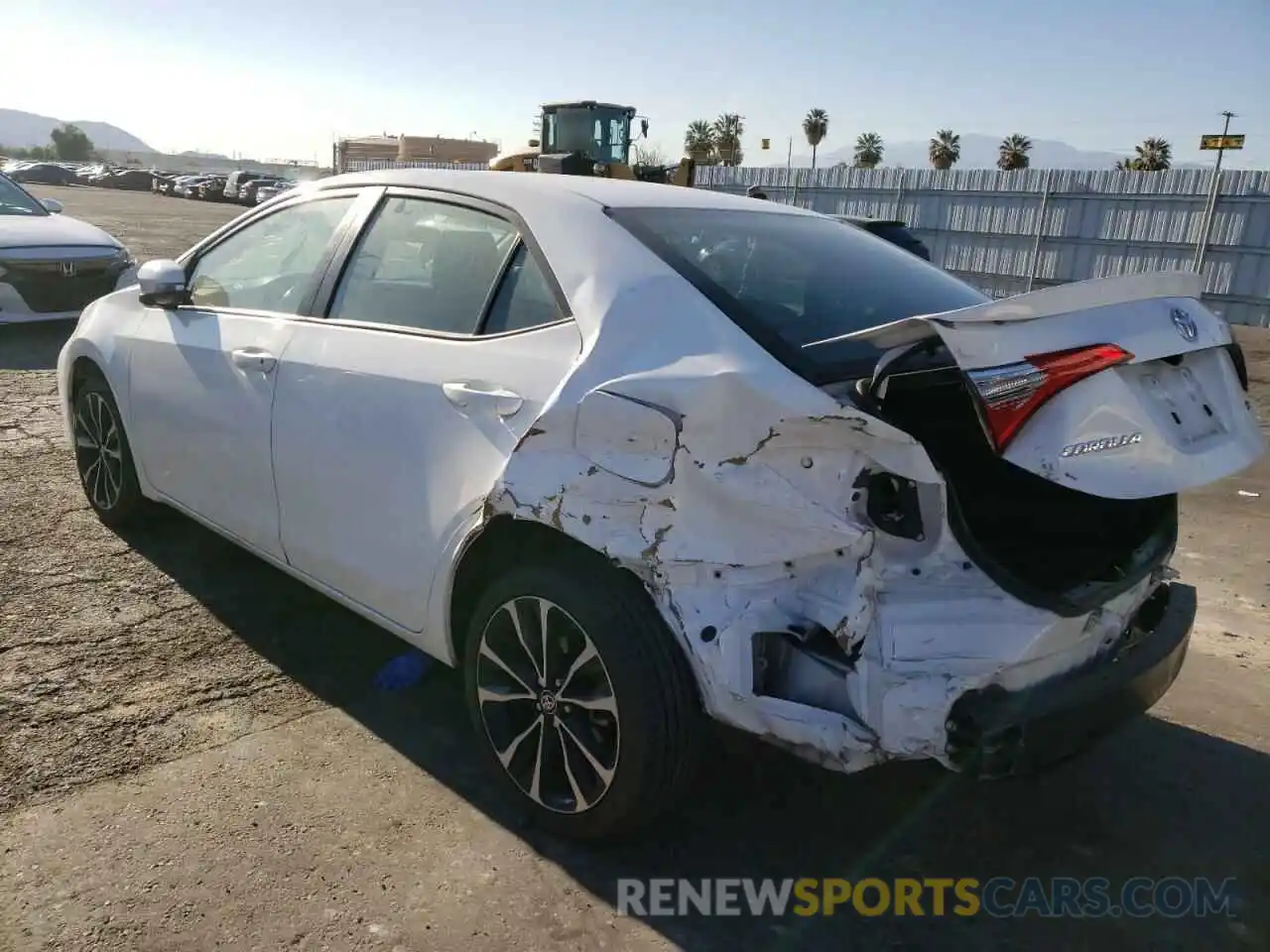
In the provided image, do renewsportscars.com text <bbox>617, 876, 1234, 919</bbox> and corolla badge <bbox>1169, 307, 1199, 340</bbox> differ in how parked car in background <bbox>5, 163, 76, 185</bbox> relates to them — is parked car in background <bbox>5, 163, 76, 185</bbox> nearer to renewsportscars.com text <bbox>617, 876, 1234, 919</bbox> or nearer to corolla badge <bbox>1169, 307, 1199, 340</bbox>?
renewsportscars.com text <bbox>617, 876, 1234, 919</bbox>

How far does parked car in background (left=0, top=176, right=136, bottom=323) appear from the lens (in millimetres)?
8414

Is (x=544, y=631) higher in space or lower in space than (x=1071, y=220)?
lower

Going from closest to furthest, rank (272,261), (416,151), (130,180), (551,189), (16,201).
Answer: (551,189) → (272,261) → (16,201) → (416,151) → (130,180)

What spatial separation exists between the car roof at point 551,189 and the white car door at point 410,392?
8cm

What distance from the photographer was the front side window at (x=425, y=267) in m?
2.76

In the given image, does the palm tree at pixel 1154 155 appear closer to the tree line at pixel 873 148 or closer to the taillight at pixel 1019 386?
the tree line at pixel 873 148

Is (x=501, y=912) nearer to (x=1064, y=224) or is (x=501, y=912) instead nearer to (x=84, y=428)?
(x=84, y=428)

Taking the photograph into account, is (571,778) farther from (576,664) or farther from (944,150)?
(944,150)

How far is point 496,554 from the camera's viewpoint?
2.57 metres

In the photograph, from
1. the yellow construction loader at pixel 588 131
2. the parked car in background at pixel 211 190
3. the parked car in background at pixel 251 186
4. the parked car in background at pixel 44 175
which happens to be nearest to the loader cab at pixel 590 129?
the yellow construction loader at pixel 588 131

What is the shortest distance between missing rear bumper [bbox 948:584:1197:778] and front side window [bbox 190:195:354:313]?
2441 millimetres

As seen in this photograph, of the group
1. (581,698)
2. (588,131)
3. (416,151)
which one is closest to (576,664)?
(581,698)

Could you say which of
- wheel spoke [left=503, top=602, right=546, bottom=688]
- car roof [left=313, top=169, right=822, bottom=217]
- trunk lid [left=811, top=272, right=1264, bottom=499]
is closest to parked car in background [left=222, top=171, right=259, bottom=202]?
car roof [left=313, top=169, right=822, bottom=217]

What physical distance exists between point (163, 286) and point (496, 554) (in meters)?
2.07
